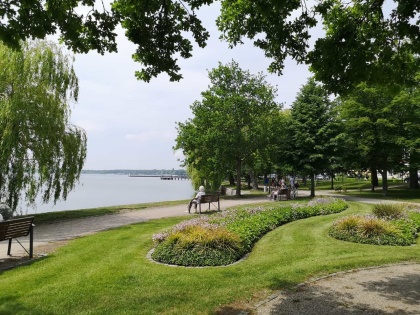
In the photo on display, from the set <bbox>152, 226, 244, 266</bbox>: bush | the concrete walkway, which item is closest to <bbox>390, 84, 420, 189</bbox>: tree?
the concrete walkway

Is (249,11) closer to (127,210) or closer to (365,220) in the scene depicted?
(365,220)

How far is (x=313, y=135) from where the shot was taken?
29.3 metres

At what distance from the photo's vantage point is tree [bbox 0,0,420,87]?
690 centimetres

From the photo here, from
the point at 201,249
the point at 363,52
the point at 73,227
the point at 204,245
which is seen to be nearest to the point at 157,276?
the point at 201,249

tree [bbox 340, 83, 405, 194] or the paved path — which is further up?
tree [bbox 340, 83, 405, 194]

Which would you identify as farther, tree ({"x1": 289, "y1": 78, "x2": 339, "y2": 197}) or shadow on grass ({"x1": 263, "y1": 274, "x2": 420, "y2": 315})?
tree ({"x1": 289, "y1": 78, "x2": 339, "y2": 197})

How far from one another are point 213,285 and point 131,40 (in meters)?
5.24

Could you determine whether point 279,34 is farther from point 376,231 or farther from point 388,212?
point 388,212

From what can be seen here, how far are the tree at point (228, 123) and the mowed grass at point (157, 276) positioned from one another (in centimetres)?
1898

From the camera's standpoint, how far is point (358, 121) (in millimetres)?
31438

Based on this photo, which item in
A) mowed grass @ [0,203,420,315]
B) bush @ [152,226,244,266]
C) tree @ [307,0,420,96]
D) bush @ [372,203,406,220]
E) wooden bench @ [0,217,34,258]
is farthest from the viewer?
bush @ [372,203,406,220]

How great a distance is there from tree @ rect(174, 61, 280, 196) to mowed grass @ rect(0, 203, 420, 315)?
747 inches

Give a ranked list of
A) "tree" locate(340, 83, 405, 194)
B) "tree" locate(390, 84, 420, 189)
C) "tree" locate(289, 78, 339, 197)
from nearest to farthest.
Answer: "tree" locate(289, 78, 339, 197) < "tree" locate(390, 84, 420, 189) < "tree" locate(340, 83, 405, 194)

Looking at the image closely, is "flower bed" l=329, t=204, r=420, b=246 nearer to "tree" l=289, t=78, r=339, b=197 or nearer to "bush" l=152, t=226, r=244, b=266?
"bush" l=152, t=226, r=244, b=266
